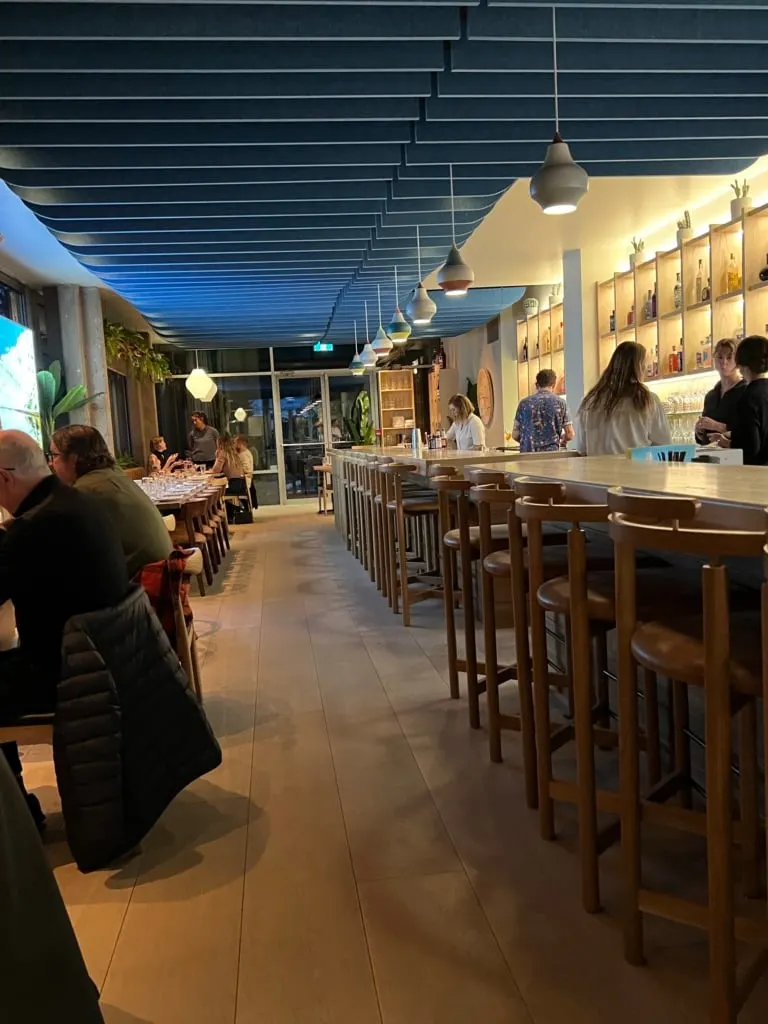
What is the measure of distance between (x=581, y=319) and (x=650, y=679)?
7.47 meters

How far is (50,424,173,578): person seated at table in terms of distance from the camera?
346cm

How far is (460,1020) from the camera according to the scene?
172 cm

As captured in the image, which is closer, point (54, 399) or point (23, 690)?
point (23, 690)

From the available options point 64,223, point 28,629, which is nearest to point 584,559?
point 28,629

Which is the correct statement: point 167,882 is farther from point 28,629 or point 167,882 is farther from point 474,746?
point 474,746

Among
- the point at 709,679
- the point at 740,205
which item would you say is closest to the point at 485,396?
the point at 740,205

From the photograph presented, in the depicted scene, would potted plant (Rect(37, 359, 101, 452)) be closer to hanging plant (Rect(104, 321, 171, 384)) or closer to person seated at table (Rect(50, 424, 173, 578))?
hanging plant (Rect(104, 321, 171, 384))

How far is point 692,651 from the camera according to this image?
1.63m

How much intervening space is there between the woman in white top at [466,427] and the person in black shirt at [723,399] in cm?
260

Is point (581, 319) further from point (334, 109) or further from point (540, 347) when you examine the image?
point (334, 109)

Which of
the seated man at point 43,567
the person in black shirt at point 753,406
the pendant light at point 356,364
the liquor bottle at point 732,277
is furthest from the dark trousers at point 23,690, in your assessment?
the pendant light at point 356,364

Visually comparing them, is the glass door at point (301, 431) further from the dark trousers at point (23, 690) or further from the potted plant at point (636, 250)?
the dark trousers at point (23, 690)

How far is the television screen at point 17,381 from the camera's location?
7588 mm

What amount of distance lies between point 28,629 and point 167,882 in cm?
86
